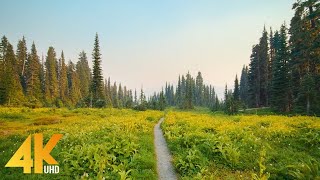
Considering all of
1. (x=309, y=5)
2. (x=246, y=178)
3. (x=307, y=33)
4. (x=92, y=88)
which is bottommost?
(x=246, y=178)

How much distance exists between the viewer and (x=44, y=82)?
82.8m

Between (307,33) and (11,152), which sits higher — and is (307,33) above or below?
above

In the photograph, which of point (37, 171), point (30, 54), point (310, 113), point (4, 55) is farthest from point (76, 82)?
point (37, 171)

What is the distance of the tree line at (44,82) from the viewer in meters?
58.6

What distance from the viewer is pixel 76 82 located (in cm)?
9894

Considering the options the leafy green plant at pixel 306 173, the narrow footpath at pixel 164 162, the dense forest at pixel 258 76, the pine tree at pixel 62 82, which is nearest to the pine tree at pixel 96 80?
the dense forest at pixel 258 76

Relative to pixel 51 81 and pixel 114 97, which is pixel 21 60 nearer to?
pixel 51 81

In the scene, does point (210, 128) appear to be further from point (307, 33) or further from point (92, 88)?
point (92, 88)

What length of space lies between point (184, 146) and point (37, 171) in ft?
28.7

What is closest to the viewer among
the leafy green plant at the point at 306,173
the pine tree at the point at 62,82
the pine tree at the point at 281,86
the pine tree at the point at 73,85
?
the leafy green plant at the point at 306,173

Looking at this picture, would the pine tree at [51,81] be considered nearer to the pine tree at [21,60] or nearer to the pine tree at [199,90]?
the pine tree at [21,60]

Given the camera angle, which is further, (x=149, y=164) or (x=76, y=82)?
(x=76, y=82)

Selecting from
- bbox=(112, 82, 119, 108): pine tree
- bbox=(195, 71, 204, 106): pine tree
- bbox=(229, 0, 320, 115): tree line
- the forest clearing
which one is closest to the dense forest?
bbox=(229, 0, 320, 115): tree line

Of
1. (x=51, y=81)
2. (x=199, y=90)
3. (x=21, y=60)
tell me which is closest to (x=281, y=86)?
(x=51, y=81)
